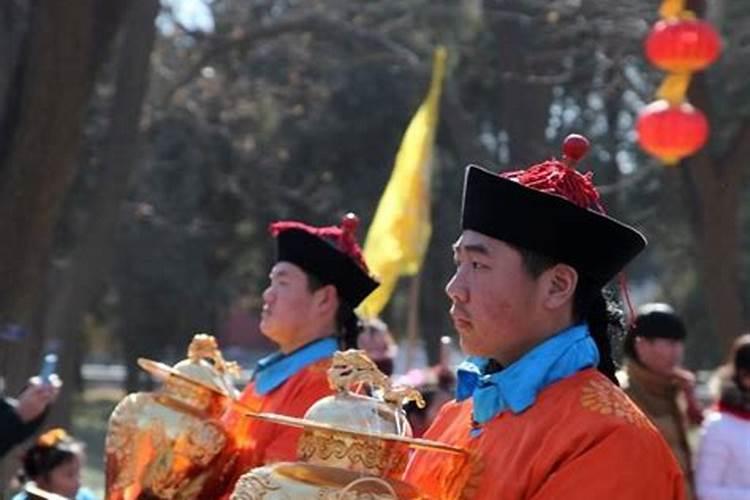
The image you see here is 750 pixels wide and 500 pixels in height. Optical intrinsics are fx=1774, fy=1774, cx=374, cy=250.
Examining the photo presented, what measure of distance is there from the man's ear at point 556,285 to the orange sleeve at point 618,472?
26cm

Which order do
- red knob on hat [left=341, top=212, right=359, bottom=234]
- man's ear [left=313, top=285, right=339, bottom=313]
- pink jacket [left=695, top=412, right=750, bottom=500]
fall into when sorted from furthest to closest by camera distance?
pink jacket [left=695, top=412, right=750, bottom=500] < red knob on hat [left=341, top=212, right=359, bottom=234] < man's ear [left=313, top=285, right=339, bottom=313]

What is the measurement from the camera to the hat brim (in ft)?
9.52

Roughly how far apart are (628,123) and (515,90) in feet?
24.2

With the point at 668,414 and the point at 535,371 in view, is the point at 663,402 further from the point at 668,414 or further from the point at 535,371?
the point at 535,371

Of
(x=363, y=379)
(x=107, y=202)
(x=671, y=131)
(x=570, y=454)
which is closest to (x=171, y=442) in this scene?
(x=363, y=379)

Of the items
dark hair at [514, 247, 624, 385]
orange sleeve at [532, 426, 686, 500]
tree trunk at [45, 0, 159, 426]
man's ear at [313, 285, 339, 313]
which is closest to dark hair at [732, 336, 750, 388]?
man's ear at [313, 285, 339, 313]

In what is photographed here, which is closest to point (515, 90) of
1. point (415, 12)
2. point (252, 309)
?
point (415, 12)

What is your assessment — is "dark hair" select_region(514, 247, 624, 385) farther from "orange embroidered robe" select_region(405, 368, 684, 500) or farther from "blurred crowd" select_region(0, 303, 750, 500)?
"blurred crowd" select_region(0, 303, 750, 500)

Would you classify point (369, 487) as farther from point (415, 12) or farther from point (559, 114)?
point (559, 114)

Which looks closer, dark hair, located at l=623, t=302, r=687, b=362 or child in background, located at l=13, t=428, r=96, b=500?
dark hair, located at l=623, t=302, r=687, b=362

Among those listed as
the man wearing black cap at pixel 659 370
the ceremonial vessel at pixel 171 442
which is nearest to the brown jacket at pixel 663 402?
the man wearing black cap at pixel 659 370

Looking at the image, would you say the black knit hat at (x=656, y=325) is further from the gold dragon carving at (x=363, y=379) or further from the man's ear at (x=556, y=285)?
the man's ear at (x=556, y=285)

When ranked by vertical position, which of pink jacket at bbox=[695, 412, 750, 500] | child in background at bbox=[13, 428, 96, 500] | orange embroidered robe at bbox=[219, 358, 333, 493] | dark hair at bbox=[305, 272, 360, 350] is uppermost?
dark hair at bbox=[305, 272, 360, 350]

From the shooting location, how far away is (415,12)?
16719 mm
